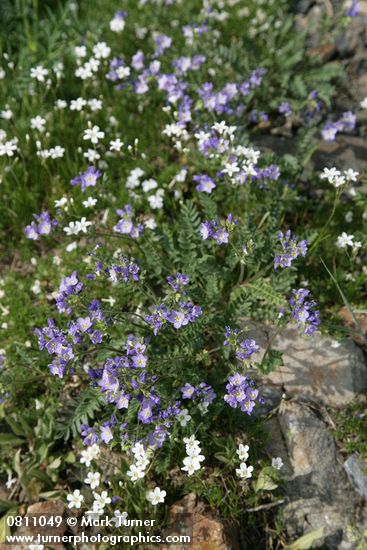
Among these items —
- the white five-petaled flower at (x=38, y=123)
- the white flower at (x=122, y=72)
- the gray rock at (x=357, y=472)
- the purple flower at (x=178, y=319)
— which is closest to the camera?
the purple flower at (x=178, y=319)

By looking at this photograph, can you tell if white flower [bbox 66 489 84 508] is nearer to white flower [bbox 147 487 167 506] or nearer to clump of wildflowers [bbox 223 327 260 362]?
white flower [bbox 147 487 167 506]

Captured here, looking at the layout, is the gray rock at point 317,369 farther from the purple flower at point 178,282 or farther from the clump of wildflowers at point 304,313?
the purple flower at point 178,282

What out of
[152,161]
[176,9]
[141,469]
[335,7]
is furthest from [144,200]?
[335,7]

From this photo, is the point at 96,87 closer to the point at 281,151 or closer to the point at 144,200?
the point at 144,200

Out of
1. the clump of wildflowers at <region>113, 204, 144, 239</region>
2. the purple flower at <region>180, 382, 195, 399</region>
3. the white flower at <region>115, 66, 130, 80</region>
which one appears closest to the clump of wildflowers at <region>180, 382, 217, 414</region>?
the purple flower at <region>180, 382, 195, 399</region>

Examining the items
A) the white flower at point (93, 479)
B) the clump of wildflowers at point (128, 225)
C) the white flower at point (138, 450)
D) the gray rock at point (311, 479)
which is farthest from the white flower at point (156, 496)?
the clump of wildflowers at point (128, 225)

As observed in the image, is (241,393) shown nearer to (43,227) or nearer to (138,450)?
(138,450)
